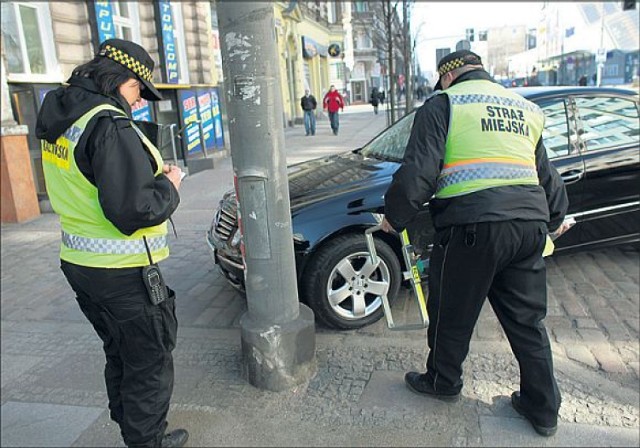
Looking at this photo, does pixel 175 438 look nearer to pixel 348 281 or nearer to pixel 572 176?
pixel 348 281

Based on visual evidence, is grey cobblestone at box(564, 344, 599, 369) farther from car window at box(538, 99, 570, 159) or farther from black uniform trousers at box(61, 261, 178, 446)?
black uniform trousers at box(61, 261, 178, 446)

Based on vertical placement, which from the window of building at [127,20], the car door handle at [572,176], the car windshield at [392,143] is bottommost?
the car door handle at [572,176]

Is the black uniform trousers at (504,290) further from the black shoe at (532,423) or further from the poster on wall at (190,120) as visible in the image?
the poster on wall at (190,120)

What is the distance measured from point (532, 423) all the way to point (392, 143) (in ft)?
8.98

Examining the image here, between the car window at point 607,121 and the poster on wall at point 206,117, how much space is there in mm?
10286

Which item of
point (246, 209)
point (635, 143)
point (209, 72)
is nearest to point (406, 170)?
point (246, 209)

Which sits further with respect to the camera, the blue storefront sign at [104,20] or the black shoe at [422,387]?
the blue storefront sign at [104,20]

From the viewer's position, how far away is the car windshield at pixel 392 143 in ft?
15.0

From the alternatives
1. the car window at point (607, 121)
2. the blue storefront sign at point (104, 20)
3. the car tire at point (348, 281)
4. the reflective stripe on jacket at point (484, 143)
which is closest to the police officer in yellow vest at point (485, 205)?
the reflective stripe on jacket at point (484, 143)

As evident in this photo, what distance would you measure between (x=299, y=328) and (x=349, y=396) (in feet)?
1.61

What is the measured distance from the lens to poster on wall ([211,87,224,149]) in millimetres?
14320

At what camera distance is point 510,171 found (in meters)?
2.53

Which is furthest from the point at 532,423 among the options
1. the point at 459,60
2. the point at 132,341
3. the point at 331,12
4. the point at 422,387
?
the point at 331,12

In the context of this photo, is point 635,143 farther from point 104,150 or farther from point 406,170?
point 104,150
